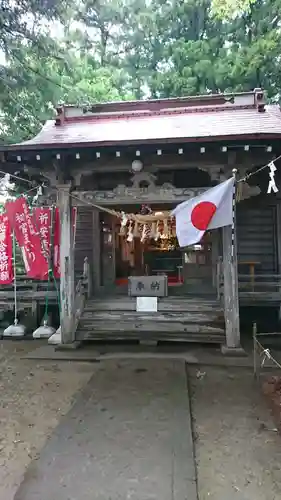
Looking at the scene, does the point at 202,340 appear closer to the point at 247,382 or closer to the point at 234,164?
the point at 247,382

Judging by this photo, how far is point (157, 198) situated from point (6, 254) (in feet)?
15.1

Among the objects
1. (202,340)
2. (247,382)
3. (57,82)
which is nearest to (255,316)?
(202,340)

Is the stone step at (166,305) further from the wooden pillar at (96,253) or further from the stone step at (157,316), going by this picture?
the wooden pillar at (96,253)

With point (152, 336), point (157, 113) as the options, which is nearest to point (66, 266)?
point (152, 336)

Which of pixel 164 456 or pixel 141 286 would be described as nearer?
pixel 164 456

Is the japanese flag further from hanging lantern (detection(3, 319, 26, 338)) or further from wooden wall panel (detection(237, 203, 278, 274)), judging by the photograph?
hanging lantern (detection(3, 319, 26, 338))

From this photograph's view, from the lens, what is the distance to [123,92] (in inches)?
707

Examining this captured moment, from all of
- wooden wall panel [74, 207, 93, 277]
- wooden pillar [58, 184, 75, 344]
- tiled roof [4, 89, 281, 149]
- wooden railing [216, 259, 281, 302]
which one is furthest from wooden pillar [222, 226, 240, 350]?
wooden wall panel [74, 207, 93, 277]

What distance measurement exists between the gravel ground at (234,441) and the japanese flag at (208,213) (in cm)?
241

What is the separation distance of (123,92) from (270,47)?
720 cm

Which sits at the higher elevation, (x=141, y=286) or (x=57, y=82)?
(x=57, y=82)

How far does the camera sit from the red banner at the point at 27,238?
9.29 m

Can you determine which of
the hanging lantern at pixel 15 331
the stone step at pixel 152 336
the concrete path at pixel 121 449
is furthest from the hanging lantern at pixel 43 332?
the concrete path at pixel 121 449

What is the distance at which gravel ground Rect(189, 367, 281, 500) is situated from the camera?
295 cm
